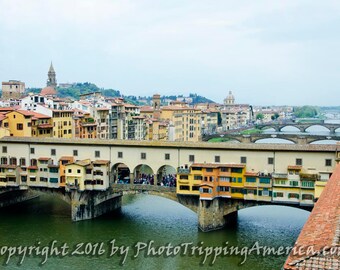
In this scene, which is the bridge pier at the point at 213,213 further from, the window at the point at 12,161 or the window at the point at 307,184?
the window at the point at 12,161

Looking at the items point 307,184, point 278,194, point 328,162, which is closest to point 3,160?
point 278,194

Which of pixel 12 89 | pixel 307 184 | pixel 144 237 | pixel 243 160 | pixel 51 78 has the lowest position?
pixel 144 237

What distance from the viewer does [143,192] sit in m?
28.6

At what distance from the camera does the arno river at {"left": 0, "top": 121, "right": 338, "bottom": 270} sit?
21.7 m

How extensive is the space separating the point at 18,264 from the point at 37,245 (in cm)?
262

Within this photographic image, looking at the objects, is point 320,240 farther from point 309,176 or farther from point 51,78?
point 51,78

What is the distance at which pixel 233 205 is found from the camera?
87.4 ft

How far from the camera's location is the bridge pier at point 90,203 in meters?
28.5

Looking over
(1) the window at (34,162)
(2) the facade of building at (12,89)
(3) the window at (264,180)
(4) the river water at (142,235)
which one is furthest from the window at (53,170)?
(2) the facade of building at (12,89)

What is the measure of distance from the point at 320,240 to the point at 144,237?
18718mm

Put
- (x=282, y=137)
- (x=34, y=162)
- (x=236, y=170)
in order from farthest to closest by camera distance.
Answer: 1. (x=282, y=137)
2. (x=34, y=162)
3. (x=236, y=170)

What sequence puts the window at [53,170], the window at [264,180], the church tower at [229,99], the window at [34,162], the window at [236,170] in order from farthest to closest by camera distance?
the church tower at [229,99]
the window at [34,162]
the window at [53,170]
the window at [236,170]
the window at [264,180]

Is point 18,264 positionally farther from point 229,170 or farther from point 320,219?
point 320,219

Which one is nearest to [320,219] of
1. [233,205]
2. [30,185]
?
[233,205]
